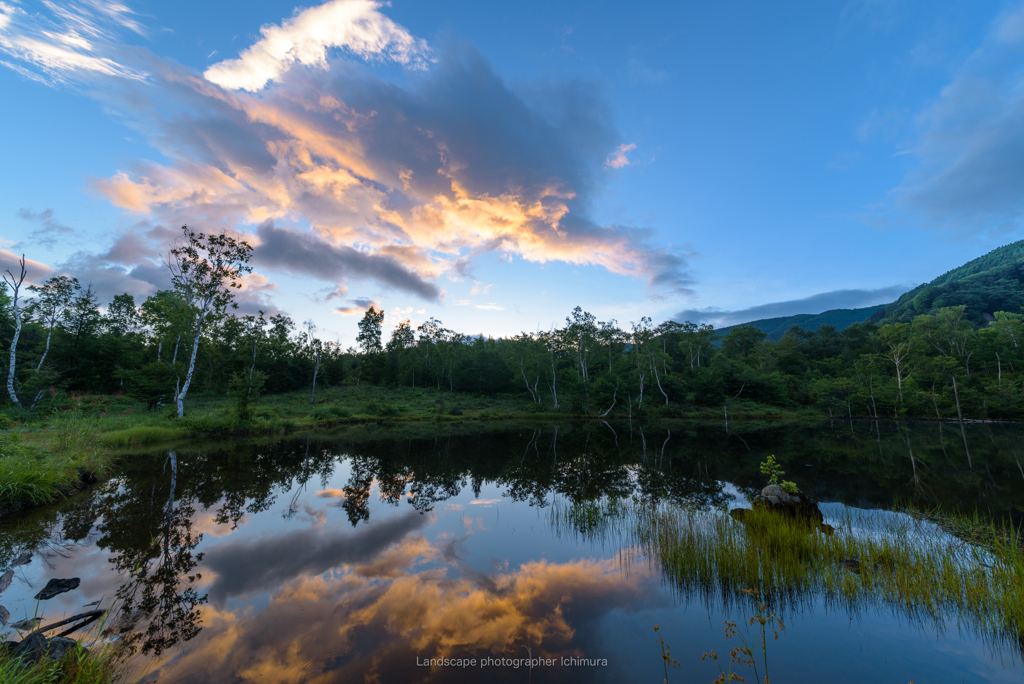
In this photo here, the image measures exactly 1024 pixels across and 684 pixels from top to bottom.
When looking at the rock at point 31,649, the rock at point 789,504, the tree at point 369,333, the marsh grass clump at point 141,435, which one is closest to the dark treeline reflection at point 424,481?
the rock at point 31,649

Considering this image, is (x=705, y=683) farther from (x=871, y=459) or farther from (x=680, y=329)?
(x=680, y=329)

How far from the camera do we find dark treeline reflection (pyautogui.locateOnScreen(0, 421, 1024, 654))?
691 centimetres

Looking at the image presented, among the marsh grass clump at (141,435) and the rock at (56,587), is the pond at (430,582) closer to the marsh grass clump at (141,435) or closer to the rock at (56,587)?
the rock at (56,587)

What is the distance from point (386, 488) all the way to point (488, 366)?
147 ft

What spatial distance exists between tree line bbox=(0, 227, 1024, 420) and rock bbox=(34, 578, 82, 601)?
22.4m

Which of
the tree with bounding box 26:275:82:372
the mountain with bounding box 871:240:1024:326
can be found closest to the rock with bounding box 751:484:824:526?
the tree with bounding box 26:275:82:372

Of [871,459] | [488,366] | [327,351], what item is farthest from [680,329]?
[327,351]

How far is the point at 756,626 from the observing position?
5137 millimetres

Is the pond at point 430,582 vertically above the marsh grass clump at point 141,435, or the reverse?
the marsh grass clump at point 141,435

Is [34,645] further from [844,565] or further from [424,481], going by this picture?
[844,565]

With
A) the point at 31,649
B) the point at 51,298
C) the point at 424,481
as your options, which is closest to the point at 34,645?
the point at 31,649

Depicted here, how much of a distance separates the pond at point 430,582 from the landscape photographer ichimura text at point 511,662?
29mm

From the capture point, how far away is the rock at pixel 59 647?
3.72 m

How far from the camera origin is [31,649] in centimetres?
360
